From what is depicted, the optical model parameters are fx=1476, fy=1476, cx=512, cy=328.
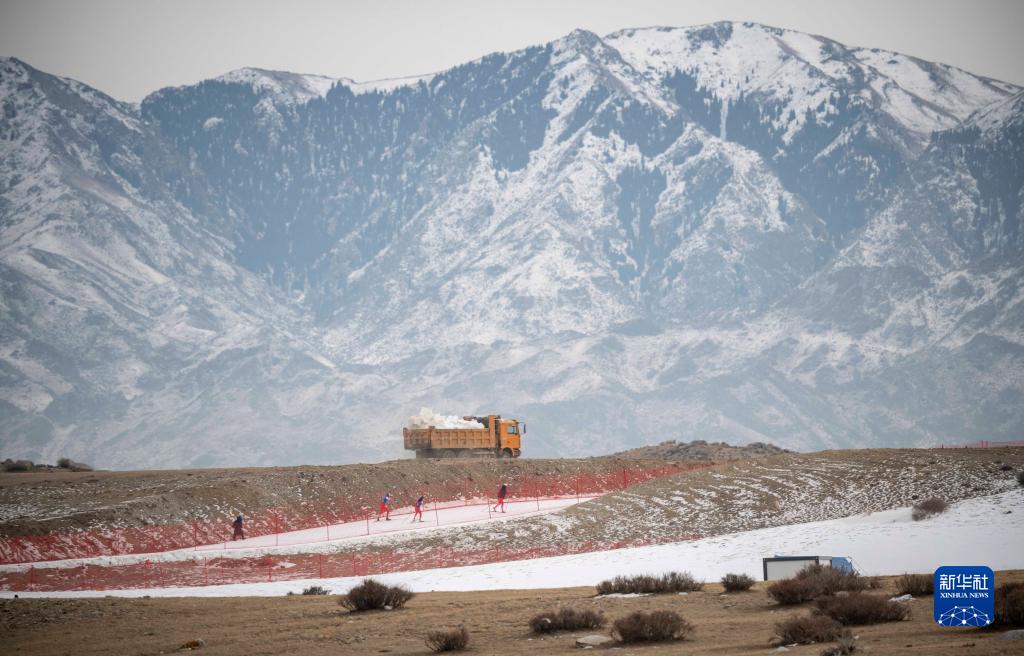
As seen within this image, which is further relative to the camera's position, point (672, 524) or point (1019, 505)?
point (672, 524)

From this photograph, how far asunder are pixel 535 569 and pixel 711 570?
6.97 metres

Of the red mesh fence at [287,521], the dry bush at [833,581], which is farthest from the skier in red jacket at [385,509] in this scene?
the dry bush at [833,581]

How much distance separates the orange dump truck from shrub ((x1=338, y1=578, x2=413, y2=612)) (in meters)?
57.6

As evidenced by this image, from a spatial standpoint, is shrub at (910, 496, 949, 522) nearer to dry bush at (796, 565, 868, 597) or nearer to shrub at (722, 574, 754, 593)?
shrub at (722, 574, 754, 593)

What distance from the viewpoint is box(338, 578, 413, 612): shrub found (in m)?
39.6

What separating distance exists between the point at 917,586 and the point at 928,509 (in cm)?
2288

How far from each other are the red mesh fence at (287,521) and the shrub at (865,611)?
37394mm

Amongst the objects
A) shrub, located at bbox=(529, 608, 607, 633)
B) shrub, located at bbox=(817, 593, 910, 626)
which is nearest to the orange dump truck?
shrub, located at bbox=(529, 608, 607, 633)

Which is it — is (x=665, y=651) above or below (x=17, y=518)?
below

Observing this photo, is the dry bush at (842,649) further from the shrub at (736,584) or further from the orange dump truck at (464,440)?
the orange dump truck at (464,440)

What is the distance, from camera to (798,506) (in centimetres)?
6525

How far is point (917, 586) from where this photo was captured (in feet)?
118

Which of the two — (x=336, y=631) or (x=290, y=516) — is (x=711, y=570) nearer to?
(x=336, y=631)

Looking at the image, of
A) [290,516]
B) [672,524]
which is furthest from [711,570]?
[290,516]
